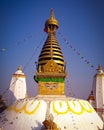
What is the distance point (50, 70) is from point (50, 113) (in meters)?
4.70

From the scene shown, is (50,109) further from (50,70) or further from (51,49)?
(51,49)

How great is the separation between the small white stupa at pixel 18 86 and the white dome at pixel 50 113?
7285mm

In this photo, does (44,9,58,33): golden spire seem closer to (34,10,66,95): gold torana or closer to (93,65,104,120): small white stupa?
(34,10,66,95): gold torana

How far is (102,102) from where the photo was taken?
21016 mm

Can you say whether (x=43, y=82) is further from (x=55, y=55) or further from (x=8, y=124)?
(x=8, y=124)

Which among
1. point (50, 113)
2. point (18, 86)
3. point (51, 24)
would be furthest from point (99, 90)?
point (50, 113)

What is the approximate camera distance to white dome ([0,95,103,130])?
12.4 meters

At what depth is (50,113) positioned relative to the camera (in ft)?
42.7

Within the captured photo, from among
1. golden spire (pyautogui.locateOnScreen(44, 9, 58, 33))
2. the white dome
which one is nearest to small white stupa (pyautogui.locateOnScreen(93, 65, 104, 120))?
the white dome

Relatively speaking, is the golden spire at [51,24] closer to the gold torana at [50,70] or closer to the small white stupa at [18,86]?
the gold torana at [50,70]

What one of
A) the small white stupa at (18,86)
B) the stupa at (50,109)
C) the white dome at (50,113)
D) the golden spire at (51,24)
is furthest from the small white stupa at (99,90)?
the small white stupa at (18,86)

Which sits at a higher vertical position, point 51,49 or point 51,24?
point 51,24

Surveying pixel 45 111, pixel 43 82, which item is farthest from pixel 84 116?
pixel 43 82

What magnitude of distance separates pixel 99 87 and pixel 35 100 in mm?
10358
